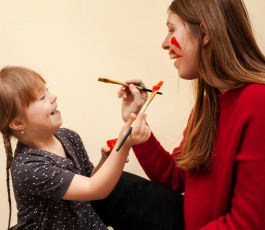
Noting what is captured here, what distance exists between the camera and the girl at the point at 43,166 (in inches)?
31.3

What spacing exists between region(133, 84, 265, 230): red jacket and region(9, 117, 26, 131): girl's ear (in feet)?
1.49

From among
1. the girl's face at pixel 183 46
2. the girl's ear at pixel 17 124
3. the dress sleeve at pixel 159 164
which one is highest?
the girl's face at pixel 183 46

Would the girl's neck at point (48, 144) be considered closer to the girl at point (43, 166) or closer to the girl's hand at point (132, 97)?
the girl at point (43, 166)

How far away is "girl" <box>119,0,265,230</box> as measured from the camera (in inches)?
27.3

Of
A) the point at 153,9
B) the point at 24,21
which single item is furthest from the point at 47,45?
the point at 153,9

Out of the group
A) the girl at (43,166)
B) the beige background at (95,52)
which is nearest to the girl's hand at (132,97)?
the girl at (43,166)

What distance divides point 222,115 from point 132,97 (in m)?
0.27

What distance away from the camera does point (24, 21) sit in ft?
3.93

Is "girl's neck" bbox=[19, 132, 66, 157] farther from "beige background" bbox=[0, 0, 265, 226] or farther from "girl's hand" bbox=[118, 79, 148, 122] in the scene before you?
"beige background" bbox=[0, 0, 265, 226]

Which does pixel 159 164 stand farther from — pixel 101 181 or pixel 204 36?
pixel 204 36

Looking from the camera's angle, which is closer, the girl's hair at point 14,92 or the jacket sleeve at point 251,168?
the jacket sleeve at point 251,168

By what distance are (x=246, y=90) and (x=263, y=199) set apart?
0.75 ft

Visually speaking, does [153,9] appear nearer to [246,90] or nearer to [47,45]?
[47,45]

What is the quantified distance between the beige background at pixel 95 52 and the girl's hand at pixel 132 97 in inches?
9.8
